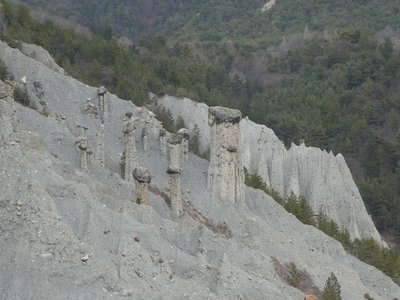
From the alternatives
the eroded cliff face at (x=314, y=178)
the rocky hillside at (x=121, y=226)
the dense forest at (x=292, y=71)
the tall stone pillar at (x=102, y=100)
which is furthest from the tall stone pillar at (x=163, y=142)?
the dense forest at (x=292, y=71)

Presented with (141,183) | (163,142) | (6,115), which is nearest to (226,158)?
(163,142)

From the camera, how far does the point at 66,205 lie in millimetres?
21422

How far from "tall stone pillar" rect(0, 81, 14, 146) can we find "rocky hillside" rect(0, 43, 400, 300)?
0.05m

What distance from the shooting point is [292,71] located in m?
103

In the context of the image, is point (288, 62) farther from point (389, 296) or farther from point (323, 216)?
point (389, 296)

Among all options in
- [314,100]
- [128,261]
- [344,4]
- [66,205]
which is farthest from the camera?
[344,4]

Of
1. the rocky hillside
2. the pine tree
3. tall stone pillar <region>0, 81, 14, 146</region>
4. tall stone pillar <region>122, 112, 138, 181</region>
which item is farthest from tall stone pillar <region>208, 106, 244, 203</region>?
tall stone pillar <region>0, 81, 14, 146</region>

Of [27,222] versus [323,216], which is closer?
[27,222]

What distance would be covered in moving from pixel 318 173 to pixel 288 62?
181 feet

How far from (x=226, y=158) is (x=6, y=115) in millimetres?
13624

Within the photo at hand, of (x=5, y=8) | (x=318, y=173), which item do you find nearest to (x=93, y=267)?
(x=318, y=173)

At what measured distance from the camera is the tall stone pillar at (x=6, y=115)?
20.7 metres

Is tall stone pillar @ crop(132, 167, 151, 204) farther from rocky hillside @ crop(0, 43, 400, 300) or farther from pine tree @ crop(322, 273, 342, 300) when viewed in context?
pine tree @ crop(322, 273, 342, 300)

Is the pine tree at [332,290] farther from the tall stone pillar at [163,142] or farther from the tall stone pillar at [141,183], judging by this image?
the tall stone pillar at [163,142]
